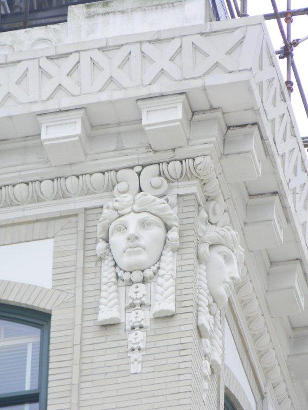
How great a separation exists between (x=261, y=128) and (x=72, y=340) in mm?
3096

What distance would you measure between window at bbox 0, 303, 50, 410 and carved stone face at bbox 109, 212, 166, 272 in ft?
3.44

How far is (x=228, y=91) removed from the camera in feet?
74.4

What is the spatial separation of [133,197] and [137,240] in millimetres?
606

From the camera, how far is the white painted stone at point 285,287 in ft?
82.8

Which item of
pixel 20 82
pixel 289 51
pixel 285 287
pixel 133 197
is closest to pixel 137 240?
pixel 133 197

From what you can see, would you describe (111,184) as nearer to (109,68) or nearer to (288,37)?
(109,68)

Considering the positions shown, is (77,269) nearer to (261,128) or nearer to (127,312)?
(127,312)

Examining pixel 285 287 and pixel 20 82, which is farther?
pixel 285 287

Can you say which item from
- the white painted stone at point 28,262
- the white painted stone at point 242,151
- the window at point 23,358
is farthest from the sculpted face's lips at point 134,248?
the white painted stone at point 242,151

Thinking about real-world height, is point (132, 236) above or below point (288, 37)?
below

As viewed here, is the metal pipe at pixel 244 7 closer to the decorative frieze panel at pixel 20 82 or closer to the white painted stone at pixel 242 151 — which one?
the white painted stone at pixel 242 151

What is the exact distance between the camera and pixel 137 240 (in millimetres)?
22547

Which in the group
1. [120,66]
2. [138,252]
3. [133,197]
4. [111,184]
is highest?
[120,66]

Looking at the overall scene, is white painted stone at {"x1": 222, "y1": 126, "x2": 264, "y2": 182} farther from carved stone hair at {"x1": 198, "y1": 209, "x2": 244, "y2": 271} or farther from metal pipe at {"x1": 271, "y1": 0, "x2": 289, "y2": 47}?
metal pipe at {"x1": 271, "y1": 0, "x2": 289, "y2": 47}
